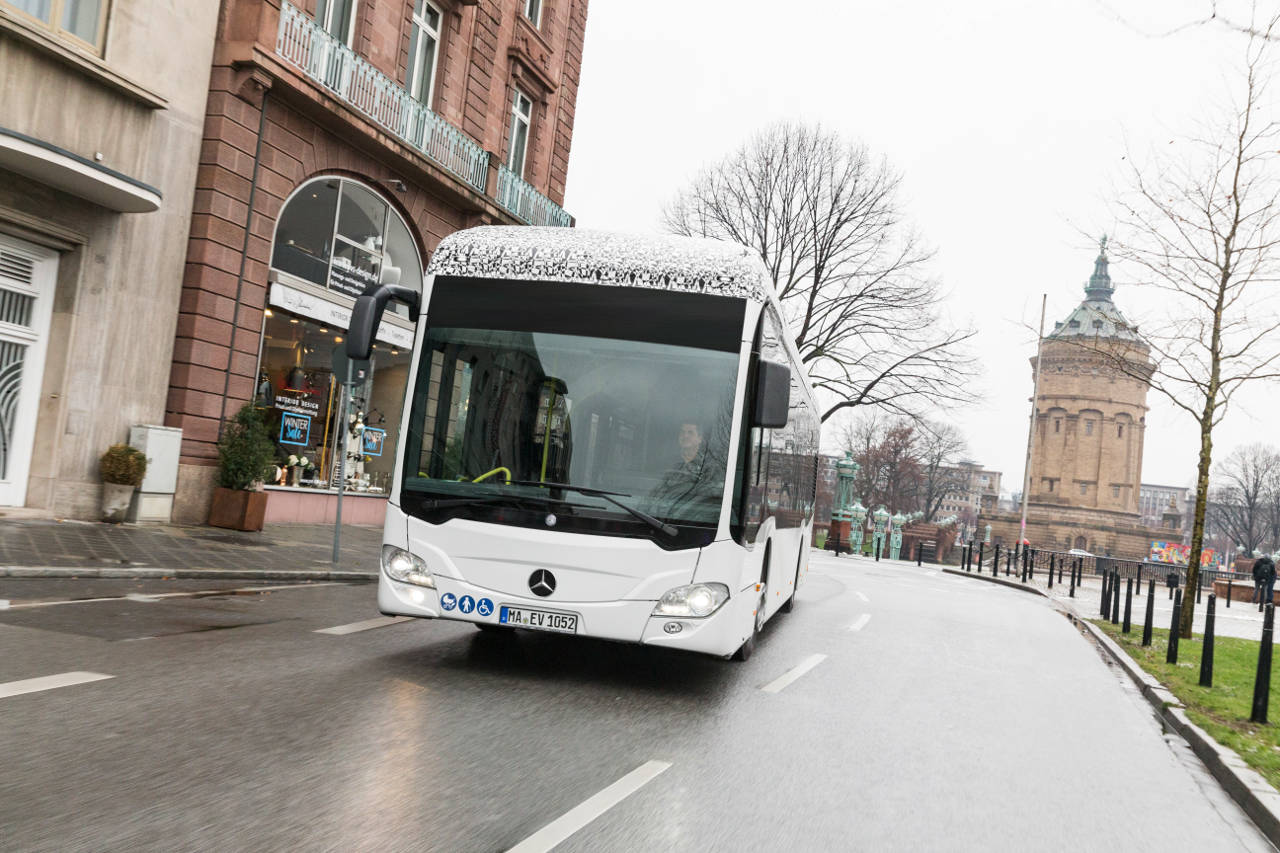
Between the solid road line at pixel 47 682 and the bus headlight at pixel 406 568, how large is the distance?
172 centimetres

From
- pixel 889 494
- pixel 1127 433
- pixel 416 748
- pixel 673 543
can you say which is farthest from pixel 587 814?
pixel 1127 433

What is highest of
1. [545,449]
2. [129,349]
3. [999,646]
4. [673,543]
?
[129,349]

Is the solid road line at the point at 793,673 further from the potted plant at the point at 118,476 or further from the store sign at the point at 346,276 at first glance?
the store sign at the point at 346,276

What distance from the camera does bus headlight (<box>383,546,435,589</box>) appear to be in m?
6.71

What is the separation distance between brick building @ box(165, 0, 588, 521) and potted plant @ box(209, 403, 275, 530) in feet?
0.98

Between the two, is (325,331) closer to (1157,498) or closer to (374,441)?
(374,441)

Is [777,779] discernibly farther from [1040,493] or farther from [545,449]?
[1040,493]

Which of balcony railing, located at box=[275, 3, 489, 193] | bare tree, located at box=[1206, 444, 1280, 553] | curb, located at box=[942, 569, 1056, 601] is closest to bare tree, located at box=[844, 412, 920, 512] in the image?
bare tree, located at box=[1206, 444, 1280, 553]

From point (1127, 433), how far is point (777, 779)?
3536 inches

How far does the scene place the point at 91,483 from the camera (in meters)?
13.6

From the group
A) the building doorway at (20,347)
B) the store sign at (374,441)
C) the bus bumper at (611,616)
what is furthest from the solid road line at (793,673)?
the store sign at (374,441)

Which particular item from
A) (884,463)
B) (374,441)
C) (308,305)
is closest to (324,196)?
(308,305)

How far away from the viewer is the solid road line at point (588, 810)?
3789mm

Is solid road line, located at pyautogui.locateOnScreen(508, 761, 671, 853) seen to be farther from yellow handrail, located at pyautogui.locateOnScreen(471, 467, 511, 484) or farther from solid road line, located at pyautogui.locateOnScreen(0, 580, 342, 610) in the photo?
solid road line, located at pyautogui.locateOnScreen(0, 580, 342, 610)
